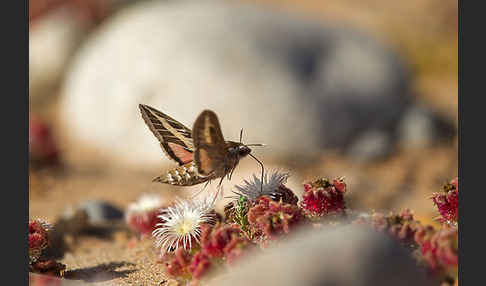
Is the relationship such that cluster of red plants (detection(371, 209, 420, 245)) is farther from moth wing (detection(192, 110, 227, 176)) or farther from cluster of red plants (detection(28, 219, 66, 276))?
cluster of red plants (detection(28, 219, 66, 276))

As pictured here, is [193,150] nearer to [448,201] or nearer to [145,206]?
[145,206]

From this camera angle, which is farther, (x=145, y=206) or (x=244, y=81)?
(x=244, y=81)

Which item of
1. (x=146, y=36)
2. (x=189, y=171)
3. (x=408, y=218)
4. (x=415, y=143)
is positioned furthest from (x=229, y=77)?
(x=408, y=218)

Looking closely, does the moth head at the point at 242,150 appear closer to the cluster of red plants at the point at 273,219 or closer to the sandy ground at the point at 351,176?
the cluster of red plants at the point at 273,219

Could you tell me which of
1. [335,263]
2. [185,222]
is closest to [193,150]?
[185,222]

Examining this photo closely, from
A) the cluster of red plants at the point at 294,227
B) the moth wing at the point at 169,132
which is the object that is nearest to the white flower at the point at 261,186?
the cluster of red plants at the point at 294,227

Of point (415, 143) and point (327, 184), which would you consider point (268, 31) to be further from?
point (327, 184)

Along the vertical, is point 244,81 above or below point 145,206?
above
